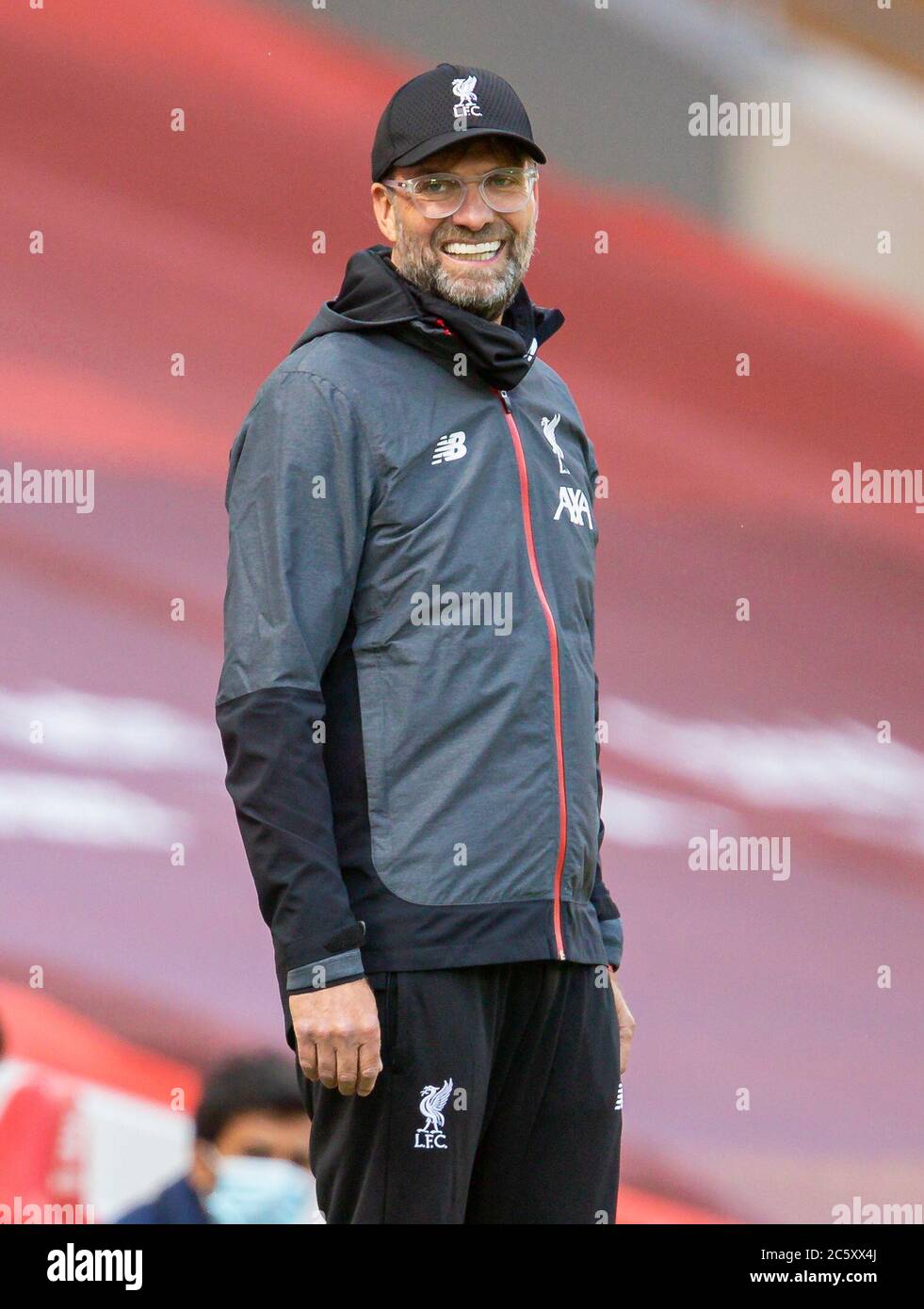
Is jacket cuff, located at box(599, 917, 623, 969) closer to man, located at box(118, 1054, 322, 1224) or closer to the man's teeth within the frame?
man, located at box(118, 1054, 322, 1224)

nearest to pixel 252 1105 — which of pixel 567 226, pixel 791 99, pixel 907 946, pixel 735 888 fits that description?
pixel 735 888

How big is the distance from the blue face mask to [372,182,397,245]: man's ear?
106cm

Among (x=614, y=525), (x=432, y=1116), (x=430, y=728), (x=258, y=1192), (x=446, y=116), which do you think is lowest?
(x=258, y=1192)

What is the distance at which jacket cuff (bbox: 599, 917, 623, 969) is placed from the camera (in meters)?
1.84

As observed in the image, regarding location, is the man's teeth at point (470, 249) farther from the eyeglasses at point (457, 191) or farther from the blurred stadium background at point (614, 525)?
the blurred stadium background at point (614, 525)

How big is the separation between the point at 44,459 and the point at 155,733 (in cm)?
49

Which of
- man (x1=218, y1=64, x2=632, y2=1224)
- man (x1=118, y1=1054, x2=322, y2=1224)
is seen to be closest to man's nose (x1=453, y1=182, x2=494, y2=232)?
man (x1=218, y1=64, x2=632, y2=1224)

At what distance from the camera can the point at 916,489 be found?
3.48 meters

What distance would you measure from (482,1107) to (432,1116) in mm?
49

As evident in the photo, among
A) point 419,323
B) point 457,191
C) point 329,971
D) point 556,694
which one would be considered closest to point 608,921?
point 556,694

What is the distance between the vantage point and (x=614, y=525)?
3400mm

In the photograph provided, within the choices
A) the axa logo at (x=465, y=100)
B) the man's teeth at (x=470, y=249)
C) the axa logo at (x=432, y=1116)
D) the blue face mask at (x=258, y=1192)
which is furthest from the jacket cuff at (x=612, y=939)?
the axa logo at (x=465, y=100)

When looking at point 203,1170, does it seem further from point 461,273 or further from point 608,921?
point 461,273

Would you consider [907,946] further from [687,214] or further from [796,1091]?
[687,214]
